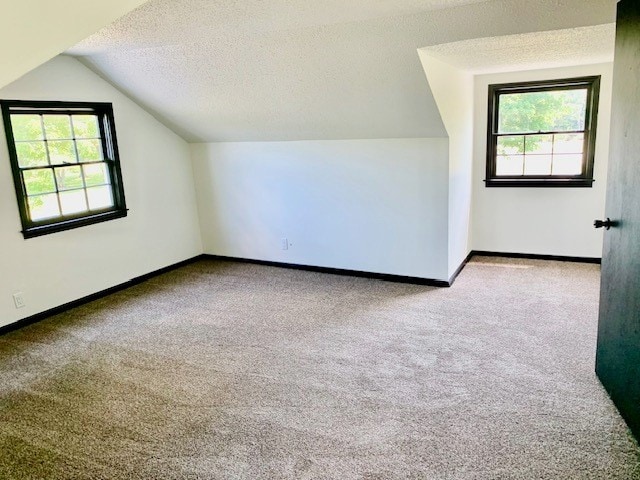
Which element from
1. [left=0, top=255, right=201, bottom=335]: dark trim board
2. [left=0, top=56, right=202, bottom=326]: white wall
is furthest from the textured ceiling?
[left=0, top=255, right=201, bottom=335]: dark trim board

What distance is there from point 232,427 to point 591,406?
1.89 metres

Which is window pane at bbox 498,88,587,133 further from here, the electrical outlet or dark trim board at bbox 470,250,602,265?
the electrical outlet

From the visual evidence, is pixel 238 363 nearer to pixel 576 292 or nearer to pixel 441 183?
pixel 441 183

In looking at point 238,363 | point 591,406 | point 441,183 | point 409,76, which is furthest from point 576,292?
point 238,363

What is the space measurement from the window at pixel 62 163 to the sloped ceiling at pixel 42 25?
2.42m

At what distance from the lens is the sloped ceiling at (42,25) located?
143cm

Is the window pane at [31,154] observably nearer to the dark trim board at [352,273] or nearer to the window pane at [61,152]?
the window pane at [61,152]

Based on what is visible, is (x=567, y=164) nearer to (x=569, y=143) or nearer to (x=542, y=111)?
(x=569, y=143)

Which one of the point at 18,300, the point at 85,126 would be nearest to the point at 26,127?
the point at 85,126

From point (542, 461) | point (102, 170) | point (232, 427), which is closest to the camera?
point (542, 461)

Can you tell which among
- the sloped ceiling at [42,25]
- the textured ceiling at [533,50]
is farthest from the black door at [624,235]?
the sloped ceiling at [42,25]

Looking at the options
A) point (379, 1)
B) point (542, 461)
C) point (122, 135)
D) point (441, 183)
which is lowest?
point (542, 461)

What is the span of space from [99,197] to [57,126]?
75 cm

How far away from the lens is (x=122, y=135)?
15.1 ft
